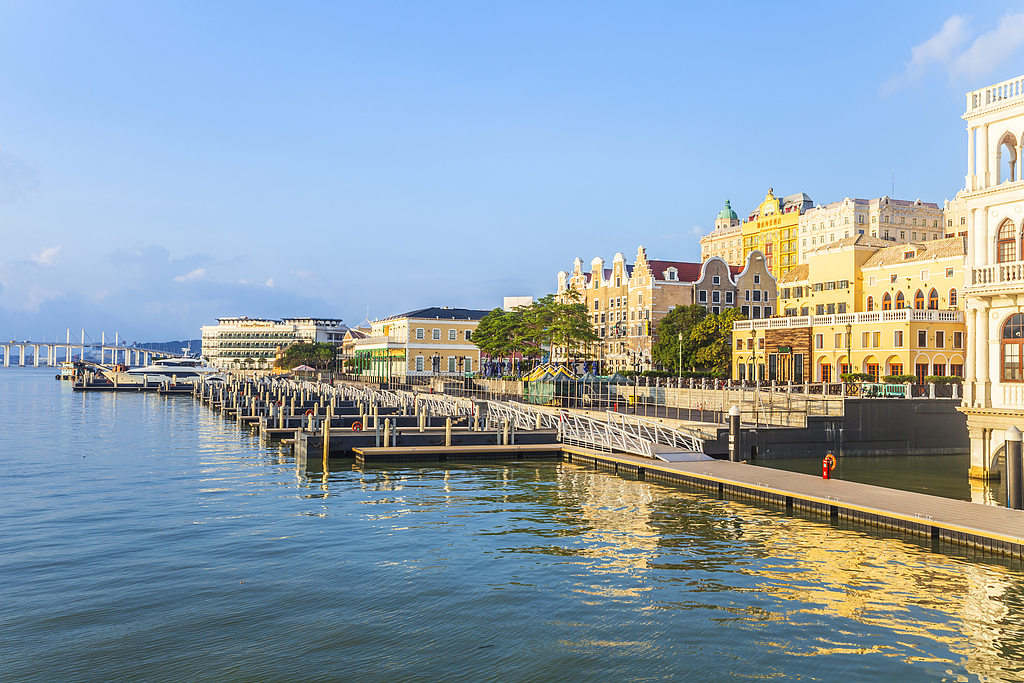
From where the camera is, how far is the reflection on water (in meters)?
35.5

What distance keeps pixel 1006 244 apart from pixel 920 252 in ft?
141

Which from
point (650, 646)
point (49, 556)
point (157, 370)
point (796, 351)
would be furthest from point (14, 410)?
point (650, 646)

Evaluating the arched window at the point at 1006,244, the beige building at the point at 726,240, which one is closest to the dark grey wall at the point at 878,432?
the arched window at the point at 1006,244

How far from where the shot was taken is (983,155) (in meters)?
35.8

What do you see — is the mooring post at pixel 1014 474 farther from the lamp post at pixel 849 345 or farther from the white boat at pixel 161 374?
the white boat at pixel 161 374

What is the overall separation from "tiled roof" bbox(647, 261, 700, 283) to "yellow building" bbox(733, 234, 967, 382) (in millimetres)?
22203

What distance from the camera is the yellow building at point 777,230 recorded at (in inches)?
6053

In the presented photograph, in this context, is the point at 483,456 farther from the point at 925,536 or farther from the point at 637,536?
the point at 925,536

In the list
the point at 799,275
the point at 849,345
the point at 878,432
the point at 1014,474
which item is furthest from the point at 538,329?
the point at 1014,474

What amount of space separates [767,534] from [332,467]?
25.6 metres

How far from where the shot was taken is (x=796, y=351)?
262ft

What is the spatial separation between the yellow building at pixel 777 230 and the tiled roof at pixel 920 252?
72433 mm

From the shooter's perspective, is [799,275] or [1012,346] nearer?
[1012,346]

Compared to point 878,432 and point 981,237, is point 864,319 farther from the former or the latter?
point 981,237
